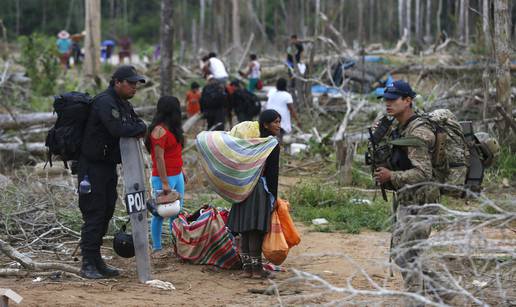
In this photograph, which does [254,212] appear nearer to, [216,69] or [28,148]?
[28,148]

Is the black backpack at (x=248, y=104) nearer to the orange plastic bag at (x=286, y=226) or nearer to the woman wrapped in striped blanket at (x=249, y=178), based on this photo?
the woman wrapped in striped blanket at (x=249, y=178)

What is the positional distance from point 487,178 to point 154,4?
48779 mm

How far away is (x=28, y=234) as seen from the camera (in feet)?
28.0

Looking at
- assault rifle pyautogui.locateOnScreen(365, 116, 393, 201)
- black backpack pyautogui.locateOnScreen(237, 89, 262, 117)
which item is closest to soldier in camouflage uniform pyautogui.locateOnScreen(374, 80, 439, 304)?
assault rifle pyautogui.locateOnScreen(365, 116, 393, 201)

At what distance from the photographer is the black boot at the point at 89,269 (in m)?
7.29

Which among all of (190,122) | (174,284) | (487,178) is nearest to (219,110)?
(190,122)

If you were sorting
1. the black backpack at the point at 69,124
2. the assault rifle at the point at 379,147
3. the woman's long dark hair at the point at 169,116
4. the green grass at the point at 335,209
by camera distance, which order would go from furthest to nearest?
1. the green grass at the point at 335,209
2. the woman's long dark hair at the point at 169,116
3. the black backpack at the point at 69,124
4. the assault rifle at the point at 379,147

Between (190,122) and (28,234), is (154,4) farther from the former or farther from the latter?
(28,234)

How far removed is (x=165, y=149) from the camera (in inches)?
324

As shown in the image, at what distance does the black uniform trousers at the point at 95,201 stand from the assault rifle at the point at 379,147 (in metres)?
2.21

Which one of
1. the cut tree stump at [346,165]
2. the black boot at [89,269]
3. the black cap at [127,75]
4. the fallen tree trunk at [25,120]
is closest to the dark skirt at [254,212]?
the black boot at [89,269]

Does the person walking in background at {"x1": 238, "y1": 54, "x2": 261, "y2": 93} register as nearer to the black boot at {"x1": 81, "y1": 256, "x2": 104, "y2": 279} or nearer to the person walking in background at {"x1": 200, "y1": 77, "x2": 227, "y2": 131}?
the person walking in background at {"x1": 200, "y1": 77, "x2": 227, "y2": 131}

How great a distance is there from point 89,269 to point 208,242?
1248 millimetres

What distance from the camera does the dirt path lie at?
6551 mm
